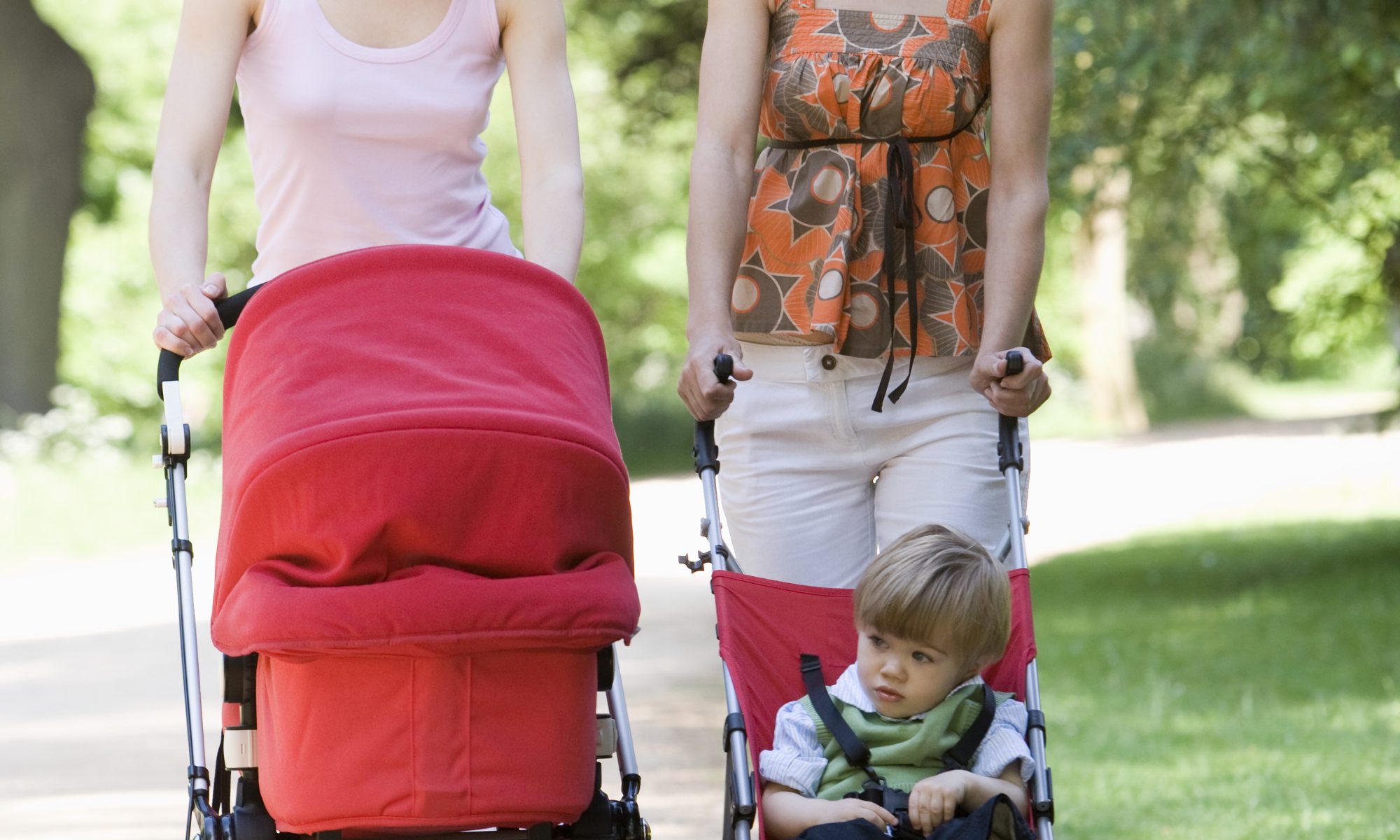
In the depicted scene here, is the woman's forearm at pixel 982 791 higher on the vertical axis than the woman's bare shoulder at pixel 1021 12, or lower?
lower

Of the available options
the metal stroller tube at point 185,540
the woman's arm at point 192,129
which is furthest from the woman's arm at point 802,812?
the woman's arm at point 192,129

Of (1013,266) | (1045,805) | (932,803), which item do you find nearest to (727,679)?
(932,803)

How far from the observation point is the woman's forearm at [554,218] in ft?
10.9

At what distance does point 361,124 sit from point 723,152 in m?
0.66

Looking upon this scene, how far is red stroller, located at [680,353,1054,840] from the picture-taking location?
122 inches

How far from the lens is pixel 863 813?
283cm

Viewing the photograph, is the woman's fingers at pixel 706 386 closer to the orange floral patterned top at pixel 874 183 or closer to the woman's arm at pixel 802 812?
the orange floral patterned top at pixel 874 183

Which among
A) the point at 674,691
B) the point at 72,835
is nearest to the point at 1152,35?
the point at 674,691

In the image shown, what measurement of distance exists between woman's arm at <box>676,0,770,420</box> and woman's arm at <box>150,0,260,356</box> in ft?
2.76

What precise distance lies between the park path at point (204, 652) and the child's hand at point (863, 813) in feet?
8.24

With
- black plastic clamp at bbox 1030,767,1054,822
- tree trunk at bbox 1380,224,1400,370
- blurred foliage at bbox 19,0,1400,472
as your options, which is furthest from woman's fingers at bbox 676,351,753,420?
tree trunk at bbox 1380,224,1400,370

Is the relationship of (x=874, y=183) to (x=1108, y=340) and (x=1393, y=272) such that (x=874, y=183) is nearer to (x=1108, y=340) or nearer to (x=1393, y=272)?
(x=1393, y=272)

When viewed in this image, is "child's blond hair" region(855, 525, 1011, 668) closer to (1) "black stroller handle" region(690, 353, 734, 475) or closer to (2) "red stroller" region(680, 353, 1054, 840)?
(2) "red stroller" region(680, 353, 1054, 840)

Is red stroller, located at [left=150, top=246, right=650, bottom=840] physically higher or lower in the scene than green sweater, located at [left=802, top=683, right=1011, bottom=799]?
higher
